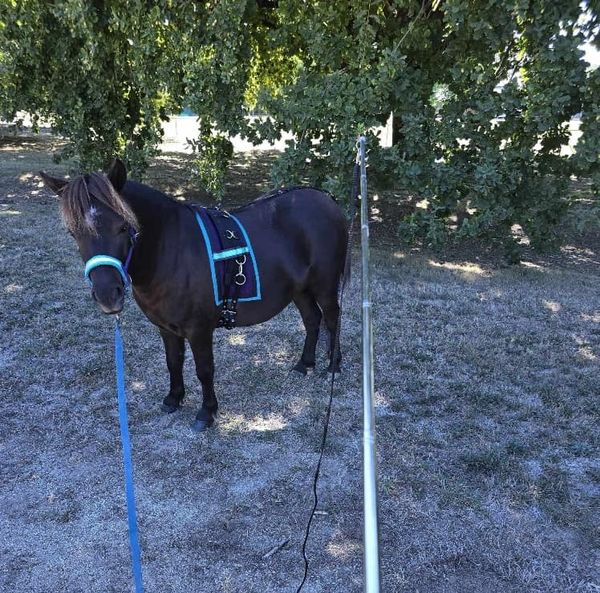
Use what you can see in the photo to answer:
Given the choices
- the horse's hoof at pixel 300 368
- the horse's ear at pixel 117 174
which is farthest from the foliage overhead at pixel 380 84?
the horse's ear at pixel 117 174

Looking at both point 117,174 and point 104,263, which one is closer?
point 104,263

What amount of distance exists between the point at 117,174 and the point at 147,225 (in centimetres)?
50

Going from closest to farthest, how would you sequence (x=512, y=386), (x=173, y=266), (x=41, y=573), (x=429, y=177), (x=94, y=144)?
(x=41, y=573) < (x=173, y=266) < (x=512, y=386) < (x=429, y=177) < (x=94, y=144)

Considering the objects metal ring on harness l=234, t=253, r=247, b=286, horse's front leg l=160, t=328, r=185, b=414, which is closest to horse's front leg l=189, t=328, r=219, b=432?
horse's front leg l=160, t=328, r=185, b=414

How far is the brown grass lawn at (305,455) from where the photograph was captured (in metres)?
2.50

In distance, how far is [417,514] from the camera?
9.19 ft

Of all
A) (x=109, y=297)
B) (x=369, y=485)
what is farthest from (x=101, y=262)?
(x=369, y=485)

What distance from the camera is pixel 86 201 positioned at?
7.62 feet

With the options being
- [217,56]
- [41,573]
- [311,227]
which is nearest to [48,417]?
[41,573]

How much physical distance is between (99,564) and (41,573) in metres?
0.27

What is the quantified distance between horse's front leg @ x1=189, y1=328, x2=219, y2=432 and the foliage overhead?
3.63 m

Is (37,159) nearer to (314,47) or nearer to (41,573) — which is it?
(314,47)

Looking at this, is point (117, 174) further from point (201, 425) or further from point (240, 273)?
point (201, 425)

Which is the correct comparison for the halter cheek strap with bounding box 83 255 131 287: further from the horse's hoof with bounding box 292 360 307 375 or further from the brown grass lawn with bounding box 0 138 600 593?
the horse's hoof with bounding box 292 360 307 375
